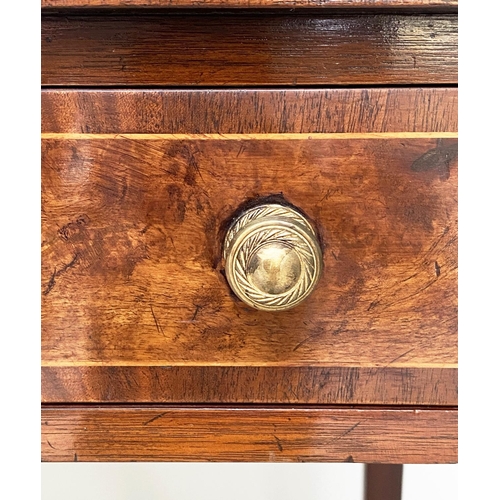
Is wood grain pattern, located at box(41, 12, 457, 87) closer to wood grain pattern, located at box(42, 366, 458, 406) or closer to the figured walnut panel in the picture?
the figured walnut panel

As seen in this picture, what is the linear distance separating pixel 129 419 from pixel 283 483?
0.44m

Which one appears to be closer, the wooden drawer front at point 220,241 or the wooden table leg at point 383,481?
the wooden drawer front at point 220,241

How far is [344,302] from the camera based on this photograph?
0.34 metres

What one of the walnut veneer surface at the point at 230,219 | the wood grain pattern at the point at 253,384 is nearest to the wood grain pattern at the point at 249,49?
the walnut veneer surface at the point at 230,219

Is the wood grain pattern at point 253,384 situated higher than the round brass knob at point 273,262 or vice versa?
the round brass knob at point 273,262

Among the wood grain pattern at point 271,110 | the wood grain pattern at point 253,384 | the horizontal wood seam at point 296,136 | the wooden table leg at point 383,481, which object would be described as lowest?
the wooden table leg at point 383,481

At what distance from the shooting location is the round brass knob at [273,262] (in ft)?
0.95

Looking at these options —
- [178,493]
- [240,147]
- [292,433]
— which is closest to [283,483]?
→ [178,493]

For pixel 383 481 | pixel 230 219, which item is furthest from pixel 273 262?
pixel 383 481

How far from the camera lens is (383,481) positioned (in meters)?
0.65

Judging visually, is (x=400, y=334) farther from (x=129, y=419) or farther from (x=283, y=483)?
(x=283, y=483)

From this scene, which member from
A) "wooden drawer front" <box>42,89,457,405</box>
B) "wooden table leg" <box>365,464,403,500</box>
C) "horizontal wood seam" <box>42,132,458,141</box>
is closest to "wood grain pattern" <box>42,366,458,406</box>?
"wooden drawer front" <box>42,89,457,405</box>

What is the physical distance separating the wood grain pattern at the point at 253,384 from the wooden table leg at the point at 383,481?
33cm

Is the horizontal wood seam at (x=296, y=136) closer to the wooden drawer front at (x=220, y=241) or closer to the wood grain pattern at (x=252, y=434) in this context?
Result: the wooden drawer front at (x=220, y=241)
